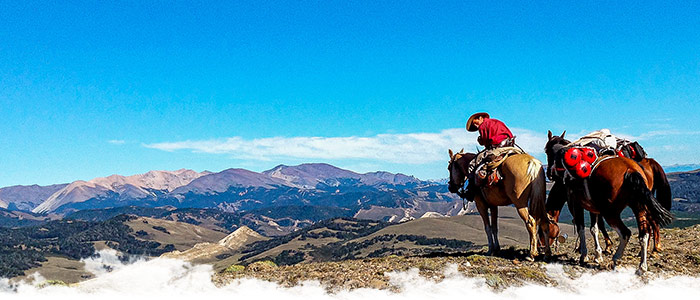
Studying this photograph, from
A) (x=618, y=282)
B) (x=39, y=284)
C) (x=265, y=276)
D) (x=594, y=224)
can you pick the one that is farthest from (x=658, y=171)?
(x=39, y=284)

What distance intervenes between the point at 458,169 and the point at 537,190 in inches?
126

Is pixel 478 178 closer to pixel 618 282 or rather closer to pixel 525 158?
pixel 525 158

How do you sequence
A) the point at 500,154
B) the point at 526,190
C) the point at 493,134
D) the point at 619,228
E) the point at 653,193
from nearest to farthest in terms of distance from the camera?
the point at 619,228
the point at 653,193
the point at 526,190
the point at 500,154
the point at 493,134

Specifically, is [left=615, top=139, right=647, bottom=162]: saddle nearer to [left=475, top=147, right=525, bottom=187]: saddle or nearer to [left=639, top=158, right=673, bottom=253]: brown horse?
[left=639, top=158, right=673, bottom=253]: brown horse

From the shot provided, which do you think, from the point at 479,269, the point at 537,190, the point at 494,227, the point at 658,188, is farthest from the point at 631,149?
the point at 479,269

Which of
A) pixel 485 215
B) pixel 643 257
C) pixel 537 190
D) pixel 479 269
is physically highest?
pixel 537 190

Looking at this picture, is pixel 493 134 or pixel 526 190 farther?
pixel 493 134

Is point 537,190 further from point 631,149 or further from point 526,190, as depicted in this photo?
point 631,149

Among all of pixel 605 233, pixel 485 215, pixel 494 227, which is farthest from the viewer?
pixel 494 227

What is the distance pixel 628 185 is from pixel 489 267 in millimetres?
4193

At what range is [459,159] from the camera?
17.2 m

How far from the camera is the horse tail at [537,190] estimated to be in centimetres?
1436

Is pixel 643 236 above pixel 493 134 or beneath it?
beneath

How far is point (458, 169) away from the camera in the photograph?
55.9 feet
